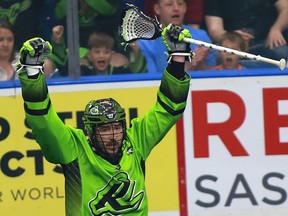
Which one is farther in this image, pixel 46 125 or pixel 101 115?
pixel 101 115

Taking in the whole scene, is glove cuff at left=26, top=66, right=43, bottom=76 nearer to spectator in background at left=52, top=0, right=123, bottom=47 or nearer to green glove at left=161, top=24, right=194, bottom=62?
green glove at left=161, top=24, right=194, bottom=62

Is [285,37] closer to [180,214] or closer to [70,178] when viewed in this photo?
[180,214]

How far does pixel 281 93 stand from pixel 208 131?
0.58 m

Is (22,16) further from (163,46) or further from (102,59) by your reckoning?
(163,46)

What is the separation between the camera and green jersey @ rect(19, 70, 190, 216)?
17.6ft

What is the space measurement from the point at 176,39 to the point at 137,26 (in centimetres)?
36

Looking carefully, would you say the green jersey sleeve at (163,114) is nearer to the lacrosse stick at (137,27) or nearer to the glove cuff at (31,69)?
the lacrosse stick at (137,27)

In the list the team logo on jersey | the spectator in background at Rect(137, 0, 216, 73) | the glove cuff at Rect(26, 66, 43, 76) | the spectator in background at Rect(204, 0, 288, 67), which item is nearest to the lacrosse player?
the team logo on jersey

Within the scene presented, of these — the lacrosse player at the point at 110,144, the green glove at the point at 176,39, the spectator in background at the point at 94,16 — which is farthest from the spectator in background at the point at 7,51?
the green glove at the point at 176,39

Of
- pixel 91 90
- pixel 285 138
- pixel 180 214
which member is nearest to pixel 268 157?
pixel 285 138

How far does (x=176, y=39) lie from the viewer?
5.43 meters

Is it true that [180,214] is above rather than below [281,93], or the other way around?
below

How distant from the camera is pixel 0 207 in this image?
7215mm

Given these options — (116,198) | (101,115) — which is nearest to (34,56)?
(101,115)
